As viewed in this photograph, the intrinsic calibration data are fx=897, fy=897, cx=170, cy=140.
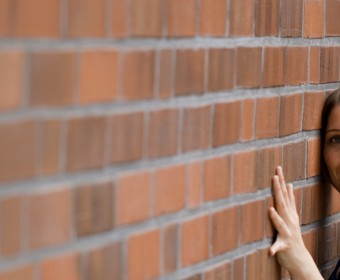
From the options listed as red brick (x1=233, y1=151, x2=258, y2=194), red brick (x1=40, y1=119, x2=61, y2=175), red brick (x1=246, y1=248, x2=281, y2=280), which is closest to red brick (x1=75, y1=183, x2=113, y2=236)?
red brick (x1=40, y1=119, x2=61, y2=175)

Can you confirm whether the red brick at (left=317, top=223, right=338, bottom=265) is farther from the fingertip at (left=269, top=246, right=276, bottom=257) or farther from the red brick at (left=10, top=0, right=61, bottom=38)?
the red brick at (left=10, top=0, right=61, bottom=38)

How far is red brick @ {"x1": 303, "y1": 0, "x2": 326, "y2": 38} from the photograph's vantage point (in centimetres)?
322

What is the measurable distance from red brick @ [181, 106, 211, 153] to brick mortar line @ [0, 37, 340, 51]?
0.59 ft

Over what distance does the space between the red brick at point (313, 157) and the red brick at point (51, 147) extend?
160 cm

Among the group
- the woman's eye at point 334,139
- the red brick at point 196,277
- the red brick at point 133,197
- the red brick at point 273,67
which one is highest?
the red brick at point 273,67

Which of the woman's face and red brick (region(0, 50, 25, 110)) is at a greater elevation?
red brick (region(0, 50, 25, 110))

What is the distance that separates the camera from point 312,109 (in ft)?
10.9

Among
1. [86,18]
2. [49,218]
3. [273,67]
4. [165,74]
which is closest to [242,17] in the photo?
[273,67]

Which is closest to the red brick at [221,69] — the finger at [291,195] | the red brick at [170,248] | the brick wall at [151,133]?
the brick wall at [151,133]

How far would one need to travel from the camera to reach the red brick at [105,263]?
2008 mm

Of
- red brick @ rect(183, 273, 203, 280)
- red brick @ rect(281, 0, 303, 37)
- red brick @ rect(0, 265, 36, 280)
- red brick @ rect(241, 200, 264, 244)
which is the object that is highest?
red brick @ rect(281, 0, 303, 37)

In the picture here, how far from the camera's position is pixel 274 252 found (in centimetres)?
295

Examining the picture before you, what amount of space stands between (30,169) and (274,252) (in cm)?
134

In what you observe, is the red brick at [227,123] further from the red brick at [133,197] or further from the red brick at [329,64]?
the red brick at [329,64]
